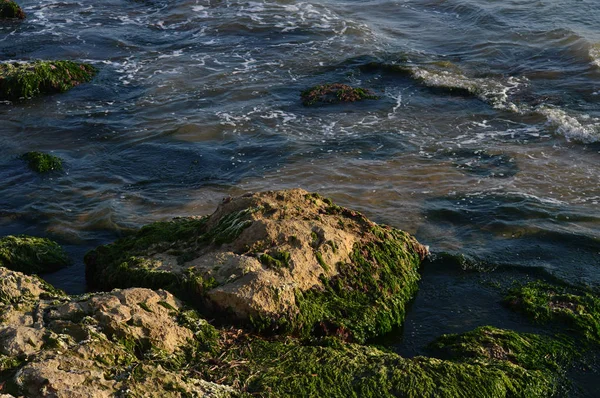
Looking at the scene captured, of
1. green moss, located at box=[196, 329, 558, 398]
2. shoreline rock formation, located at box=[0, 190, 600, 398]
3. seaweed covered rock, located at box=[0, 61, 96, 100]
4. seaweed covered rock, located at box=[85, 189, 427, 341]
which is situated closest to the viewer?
shoreline rock formation, located at box=[0, 190, 600, 398]

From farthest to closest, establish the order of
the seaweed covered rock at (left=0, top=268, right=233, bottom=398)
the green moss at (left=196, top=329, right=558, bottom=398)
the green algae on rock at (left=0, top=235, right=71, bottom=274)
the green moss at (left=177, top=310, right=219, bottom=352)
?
1. the green algae on rock at (left=0, top=235, right=71, bottom=274)
2. the green moss at (left=177, top=310, right=219, bottom=352)
3. the green moss at (left=196, top=329, right=558, bottom=398)
4. the seaweed covered rock at (left=0, top=268, right=233, bottom=398)

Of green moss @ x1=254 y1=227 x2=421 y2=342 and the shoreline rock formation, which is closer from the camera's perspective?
the shoreline rock formation

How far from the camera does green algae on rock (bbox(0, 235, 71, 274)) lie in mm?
7504

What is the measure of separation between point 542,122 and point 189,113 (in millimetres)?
6540

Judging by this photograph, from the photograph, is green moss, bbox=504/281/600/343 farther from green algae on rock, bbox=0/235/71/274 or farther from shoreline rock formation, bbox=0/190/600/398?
green algae on rock, bbox=0/235/71/274

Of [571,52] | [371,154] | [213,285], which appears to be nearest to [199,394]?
[213,285]

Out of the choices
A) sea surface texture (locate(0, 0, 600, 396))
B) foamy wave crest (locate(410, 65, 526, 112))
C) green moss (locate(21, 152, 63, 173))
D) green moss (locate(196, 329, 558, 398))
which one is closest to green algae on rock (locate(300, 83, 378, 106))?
sea surface texture (locate(0, 0, 600, 396))

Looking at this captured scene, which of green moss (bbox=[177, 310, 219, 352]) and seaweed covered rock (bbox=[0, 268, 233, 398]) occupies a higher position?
seaweed covered rock (bbox=[0, 268, 233, 398])

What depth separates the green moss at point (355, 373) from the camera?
5.15 meters

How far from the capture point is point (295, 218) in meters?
6.88

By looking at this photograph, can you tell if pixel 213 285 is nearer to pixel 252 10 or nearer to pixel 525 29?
pixel 525 29


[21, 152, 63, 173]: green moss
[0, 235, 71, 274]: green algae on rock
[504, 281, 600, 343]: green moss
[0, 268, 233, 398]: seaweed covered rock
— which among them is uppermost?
[0, 268, 233, 398]: seaweed covered rock

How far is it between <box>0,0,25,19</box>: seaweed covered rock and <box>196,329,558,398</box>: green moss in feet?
56.3

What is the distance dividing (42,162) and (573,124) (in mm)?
8959
